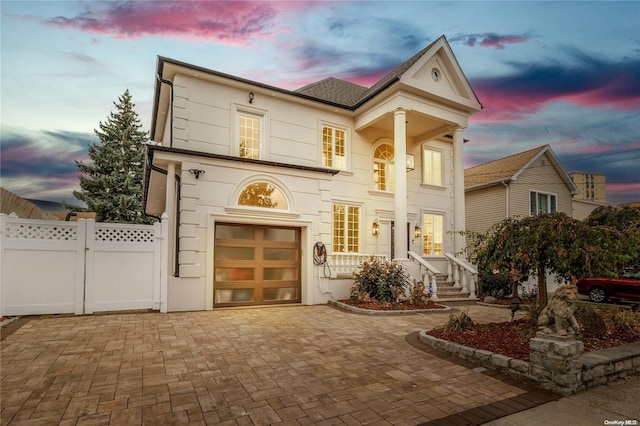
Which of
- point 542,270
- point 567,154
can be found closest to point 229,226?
point 542,270

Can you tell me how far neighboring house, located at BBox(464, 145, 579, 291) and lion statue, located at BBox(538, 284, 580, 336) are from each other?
14.3 m

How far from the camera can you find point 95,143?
22141mm

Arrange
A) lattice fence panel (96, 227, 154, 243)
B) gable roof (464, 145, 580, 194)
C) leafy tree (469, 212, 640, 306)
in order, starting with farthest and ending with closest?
gable roof (464, 145, 580, 194) < lattice fence panel (96, 227, 154, 243) < leafy tree (469, 212, 640, 306)

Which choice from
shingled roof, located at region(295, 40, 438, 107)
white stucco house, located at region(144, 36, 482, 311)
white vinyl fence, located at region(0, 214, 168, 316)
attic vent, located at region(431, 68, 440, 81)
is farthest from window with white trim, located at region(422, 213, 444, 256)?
white vinyl fence, located at region(0, 214, 168, 316)

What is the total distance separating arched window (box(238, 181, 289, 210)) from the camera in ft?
30.6

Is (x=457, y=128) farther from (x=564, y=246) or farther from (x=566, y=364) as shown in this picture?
(x=566, y=364)

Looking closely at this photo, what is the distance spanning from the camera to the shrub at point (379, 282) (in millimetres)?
9375

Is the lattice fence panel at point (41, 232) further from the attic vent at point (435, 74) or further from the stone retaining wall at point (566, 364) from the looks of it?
the attic vent at point (435, 74)

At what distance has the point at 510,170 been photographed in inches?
693

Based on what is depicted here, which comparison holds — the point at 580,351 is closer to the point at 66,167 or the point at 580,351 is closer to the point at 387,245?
the point at 387,245

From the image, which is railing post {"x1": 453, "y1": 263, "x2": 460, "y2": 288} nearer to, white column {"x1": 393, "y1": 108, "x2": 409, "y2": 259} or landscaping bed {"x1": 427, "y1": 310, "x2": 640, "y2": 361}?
white column {"x1": 393, "y1": 108, "x2": 409, "y2": 259}

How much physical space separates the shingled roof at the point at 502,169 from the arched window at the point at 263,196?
1285 cm

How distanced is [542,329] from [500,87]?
13.1 metres

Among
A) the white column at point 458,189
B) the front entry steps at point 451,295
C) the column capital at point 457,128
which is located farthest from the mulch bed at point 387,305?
the column capital at point 457,128
